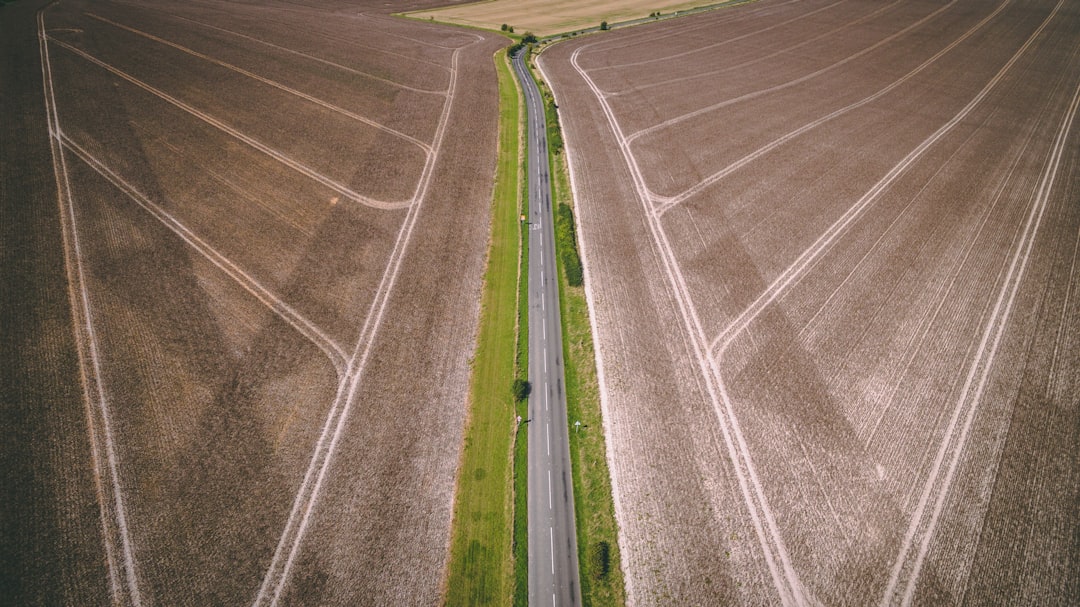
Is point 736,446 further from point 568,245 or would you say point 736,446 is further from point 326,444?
point 326,444

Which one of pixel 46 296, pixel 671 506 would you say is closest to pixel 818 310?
pixel 671 506

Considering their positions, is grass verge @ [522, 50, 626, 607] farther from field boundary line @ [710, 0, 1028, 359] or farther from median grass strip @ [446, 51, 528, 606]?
field boundary line @ [710, 0, 1028, 359]

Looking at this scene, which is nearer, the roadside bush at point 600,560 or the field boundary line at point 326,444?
the field boundary line at point 326,444

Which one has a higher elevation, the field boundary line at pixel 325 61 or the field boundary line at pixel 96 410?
the field boundary line at pixel 325 61

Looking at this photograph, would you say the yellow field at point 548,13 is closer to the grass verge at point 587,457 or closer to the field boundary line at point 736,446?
the field boundary line at point 736,446

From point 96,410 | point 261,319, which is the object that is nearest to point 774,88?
point 261,319

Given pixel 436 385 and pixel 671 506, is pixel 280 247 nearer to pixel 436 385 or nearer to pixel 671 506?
pixel 436 385

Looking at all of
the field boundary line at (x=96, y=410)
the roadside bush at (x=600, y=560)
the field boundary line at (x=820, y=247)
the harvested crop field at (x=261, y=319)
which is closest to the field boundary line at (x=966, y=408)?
the field boundary line at (x=820, y=247)
